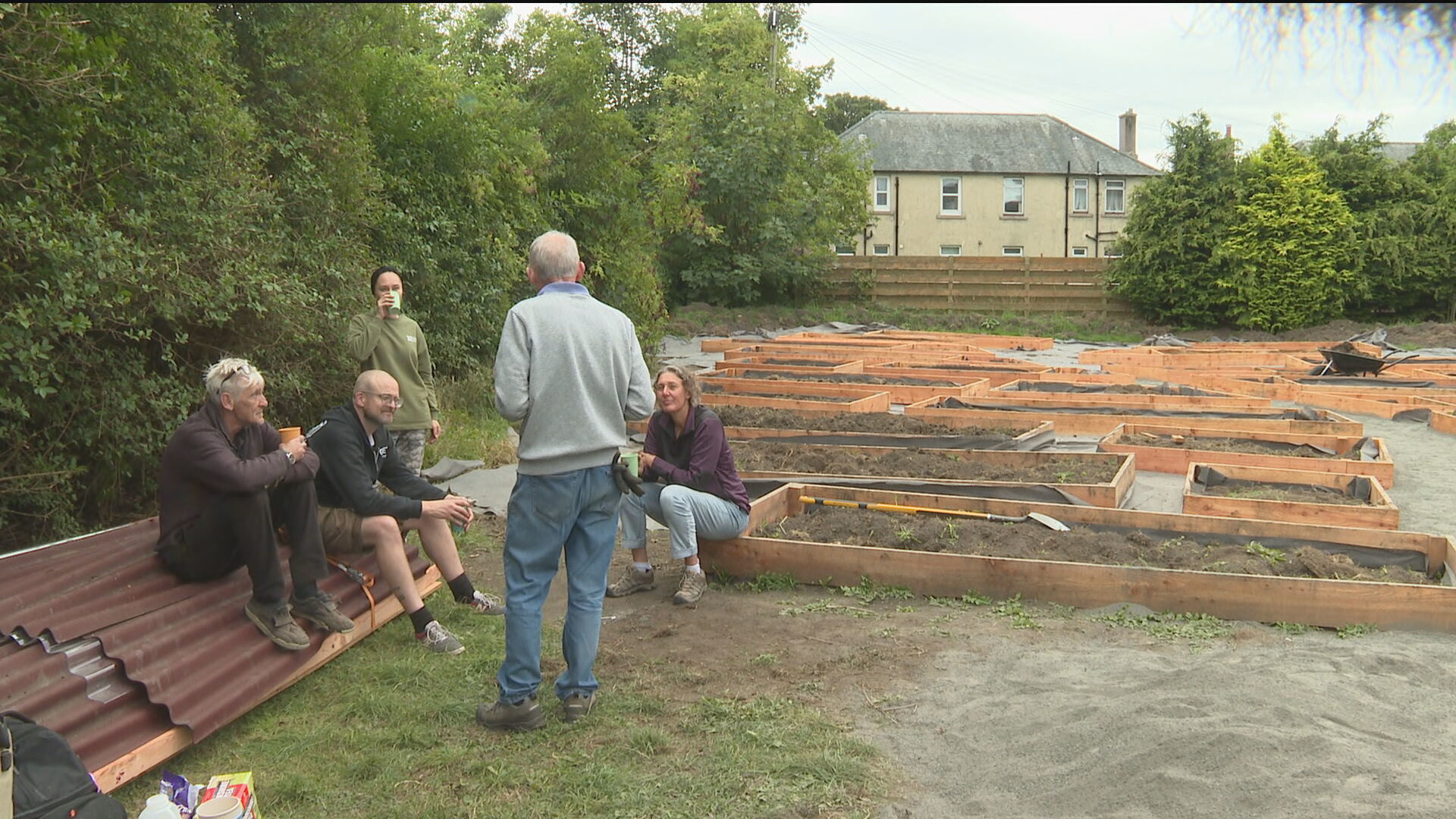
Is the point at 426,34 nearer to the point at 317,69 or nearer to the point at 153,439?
the point at 317,69

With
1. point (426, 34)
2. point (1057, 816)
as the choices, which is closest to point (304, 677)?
point (1057, 816)

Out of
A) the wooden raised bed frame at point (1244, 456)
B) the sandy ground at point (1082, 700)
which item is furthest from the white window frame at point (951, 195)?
the sandy ground at point (1082, 700)

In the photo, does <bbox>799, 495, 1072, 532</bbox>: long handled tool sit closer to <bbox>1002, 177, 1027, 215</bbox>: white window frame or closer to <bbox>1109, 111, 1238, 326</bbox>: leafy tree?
<bbox>1109, 111, 1238, 326</bbox>: leafy tree

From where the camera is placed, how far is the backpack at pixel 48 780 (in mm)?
2637

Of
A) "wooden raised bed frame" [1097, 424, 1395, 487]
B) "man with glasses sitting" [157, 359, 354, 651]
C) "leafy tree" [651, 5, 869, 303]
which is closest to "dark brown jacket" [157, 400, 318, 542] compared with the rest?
"man with glasses sitting" [157, 359, 354, 651]

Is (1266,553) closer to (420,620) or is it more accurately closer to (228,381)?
(420,620)

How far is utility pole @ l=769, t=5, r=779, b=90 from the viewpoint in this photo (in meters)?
28.3

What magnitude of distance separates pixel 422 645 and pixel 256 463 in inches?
44.8

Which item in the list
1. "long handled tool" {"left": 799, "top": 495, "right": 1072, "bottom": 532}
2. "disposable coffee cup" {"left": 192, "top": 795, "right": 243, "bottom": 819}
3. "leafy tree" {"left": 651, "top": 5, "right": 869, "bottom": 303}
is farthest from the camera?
"leafy tree" {"left": 651, "top": 5, "right": 869, "bottom": 303}

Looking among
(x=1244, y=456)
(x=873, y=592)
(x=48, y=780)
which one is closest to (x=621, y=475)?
(x=48, y=780)

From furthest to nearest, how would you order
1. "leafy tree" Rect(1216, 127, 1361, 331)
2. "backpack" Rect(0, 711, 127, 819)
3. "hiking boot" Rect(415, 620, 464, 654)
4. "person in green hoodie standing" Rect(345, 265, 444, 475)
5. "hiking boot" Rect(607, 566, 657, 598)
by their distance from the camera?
1. "leafy tree" Rect(1216, 127, 1361, 331)
2. "person in green hoodie standing" Rect(345, 265, 444, 475)
3. "hiking boot" Rect(607, 566, 657, 598)
4. "hiking boot" Rect(415, 620, 464, 654)
5. "backpack" Rect(0, 711, 127, 819)

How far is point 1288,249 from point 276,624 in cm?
2267

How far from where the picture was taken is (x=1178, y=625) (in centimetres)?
478

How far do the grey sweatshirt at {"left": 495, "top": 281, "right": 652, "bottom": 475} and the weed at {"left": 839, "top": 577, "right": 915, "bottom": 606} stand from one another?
2.06 metres
